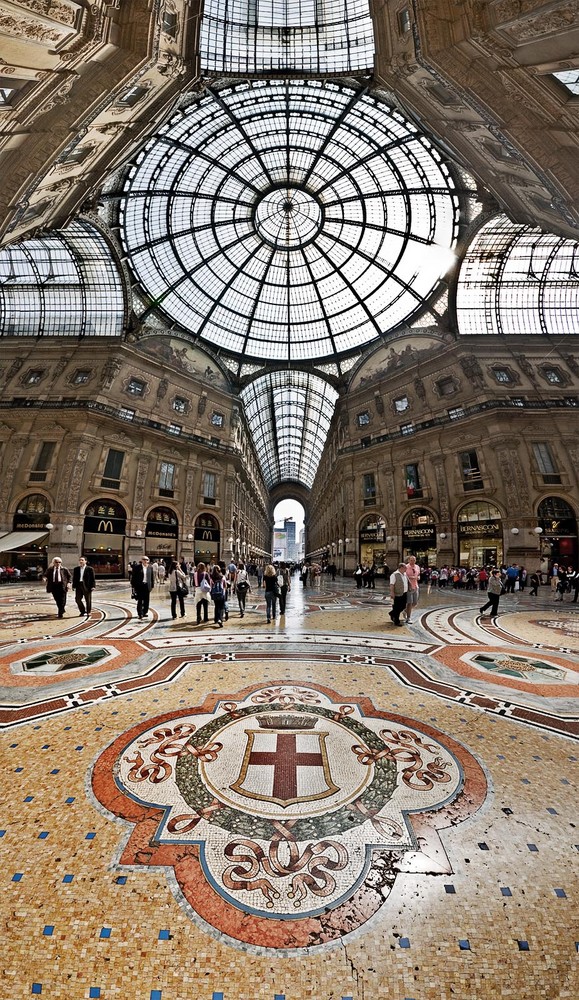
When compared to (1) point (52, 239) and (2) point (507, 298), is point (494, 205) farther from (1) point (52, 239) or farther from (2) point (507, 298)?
(1) point (52, 239)

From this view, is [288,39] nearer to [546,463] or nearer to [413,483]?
[413,483]

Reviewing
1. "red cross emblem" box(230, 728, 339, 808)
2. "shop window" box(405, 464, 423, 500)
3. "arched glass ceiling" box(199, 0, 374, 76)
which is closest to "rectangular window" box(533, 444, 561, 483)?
"shop window" box(405, 464, 423, 500)

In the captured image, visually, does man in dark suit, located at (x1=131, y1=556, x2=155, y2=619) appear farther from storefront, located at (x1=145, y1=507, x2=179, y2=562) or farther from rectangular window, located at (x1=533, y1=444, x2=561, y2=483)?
rectangular window, located at (x1=533, y1=444, x2=561, y2=483)

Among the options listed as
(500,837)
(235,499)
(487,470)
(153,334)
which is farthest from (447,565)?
(153,334)

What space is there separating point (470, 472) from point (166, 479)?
23.5 m

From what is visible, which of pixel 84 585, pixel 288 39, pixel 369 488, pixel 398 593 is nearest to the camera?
pixel 398 593

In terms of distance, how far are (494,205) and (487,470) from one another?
54.8 feet

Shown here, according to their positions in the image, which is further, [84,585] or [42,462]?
[42,462]

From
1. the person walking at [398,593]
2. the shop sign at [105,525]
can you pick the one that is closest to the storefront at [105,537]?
the shop sign at [105,525]

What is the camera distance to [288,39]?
Answer: 1532 cm

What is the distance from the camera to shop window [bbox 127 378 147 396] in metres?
29.1

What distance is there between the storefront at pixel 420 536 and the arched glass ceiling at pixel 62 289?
2829 cm

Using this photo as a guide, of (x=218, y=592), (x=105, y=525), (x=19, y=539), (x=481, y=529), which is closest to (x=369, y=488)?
(x=481, y=529)

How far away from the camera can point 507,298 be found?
28266 millimetres
